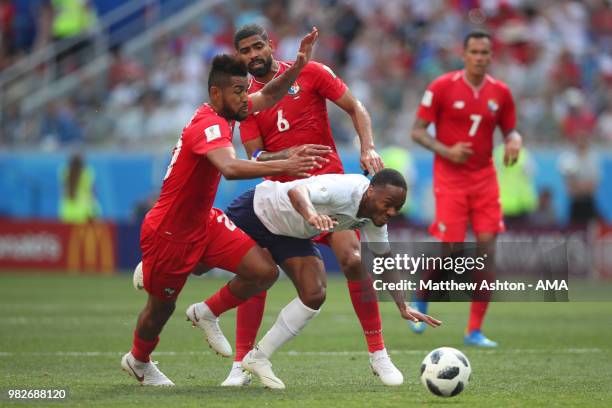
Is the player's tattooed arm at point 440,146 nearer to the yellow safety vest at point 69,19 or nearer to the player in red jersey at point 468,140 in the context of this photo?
the player in red jersey at point 468,140

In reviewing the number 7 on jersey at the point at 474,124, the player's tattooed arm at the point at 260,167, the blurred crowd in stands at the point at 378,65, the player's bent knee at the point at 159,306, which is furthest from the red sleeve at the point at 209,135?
the blurred crowd in stands at the point at 378,65

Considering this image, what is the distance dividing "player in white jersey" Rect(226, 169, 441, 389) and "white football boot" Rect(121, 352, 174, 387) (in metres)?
0.59

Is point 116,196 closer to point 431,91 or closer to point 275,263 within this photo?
point 431,91

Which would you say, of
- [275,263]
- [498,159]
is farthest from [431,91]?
[498,159]

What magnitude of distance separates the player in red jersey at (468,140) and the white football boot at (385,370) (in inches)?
132

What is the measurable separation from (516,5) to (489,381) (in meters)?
15.1

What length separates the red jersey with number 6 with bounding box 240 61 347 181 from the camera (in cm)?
935

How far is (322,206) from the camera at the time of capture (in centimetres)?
810

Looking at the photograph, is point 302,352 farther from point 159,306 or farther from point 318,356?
point 159,306

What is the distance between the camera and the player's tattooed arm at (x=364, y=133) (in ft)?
28.7

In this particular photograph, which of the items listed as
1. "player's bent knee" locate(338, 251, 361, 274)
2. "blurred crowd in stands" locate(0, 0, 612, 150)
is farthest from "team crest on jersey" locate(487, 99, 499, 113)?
"blurred crowd in stands" locate(0, 0, 612, 150)

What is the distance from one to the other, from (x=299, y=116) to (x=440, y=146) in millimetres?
2804

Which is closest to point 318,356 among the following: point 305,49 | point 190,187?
point 190,187

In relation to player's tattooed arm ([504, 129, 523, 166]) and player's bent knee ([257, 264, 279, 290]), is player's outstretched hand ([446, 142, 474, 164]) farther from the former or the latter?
player's bent knee ([257, 264, 279, 290])
